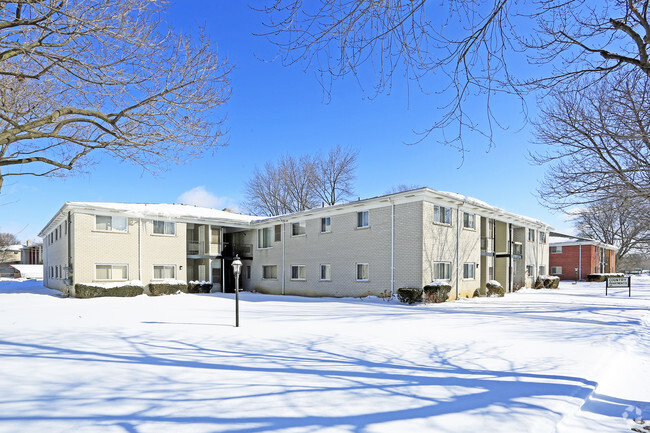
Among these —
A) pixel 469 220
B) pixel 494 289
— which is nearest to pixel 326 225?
pixel 469 220

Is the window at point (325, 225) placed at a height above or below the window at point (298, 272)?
above

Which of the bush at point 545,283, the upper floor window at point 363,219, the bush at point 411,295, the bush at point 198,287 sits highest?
the upper floor window at point 363,219

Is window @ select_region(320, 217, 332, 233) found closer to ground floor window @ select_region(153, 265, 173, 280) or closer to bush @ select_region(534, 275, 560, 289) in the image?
ground floor window @ select_region(153, 265, 173, 280)

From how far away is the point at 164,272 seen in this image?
24984 mm

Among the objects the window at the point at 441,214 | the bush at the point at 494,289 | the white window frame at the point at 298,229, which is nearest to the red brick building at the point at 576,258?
the bush at the point at 494,289

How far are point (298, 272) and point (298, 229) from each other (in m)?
2.79

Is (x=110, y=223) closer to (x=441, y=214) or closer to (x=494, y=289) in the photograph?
(x=441, y=214)

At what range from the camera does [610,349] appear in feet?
26.0

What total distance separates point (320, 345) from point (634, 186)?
10.9m

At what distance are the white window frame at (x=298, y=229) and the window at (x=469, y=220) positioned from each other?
9.62 metres

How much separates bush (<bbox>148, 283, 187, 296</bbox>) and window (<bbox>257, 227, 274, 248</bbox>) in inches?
246

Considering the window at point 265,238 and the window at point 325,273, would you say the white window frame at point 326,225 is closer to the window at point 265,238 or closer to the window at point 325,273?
the window at point 325,273

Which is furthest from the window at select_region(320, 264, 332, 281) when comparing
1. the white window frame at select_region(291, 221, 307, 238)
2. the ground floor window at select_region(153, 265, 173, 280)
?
the ground floor window at select_region(153, 265, 173, 280)

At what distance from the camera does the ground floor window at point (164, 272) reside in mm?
24594
